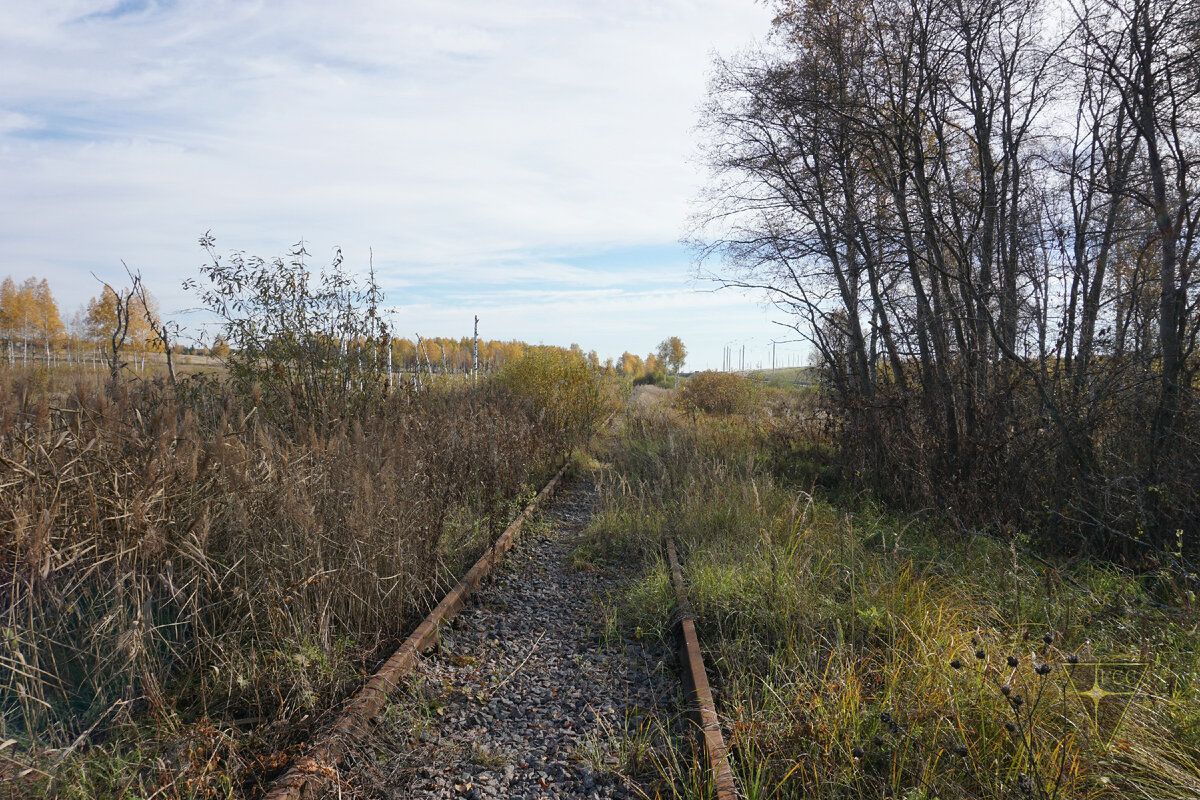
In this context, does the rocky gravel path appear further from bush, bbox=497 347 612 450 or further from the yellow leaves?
the yellow leaves

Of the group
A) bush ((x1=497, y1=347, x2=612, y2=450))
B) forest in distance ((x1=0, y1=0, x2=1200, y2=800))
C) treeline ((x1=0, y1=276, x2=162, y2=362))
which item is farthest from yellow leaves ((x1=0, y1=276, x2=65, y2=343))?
forest in distance ((x1=0, y1=0, x2=1200, y2=800))

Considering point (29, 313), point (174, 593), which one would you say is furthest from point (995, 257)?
point (29, 313)

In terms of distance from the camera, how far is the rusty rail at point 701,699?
8.30 feet

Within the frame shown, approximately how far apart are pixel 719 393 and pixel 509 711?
1810 centimetres

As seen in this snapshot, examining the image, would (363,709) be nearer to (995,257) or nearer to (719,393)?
(995,257)

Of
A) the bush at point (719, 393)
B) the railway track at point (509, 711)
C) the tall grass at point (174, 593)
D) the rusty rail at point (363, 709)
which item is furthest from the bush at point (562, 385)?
the tall grass at point (174, 593)

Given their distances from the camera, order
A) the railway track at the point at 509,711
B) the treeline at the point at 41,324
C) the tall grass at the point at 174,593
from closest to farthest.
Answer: the tall grass at the point at 174,593 < the railway track at the point at 509,711 < the treeline at the point at 41,324

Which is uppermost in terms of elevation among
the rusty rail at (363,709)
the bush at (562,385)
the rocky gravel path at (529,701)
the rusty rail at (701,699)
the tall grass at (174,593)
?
the bush at (562,385)

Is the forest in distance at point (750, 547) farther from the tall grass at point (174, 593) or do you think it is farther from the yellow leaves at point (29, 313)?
the yellow leaves at point (29, 313)

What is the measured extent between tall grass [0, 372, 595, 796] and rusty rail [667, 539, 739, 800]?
6.02 feet

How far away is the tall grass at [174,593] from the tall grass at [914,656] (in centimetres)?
190

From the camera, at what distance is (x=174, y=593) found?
3.01 meters

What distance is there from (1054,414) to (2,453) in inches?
304

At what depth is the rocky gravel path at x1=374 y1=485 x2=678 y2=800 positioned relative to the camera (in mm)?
2822
